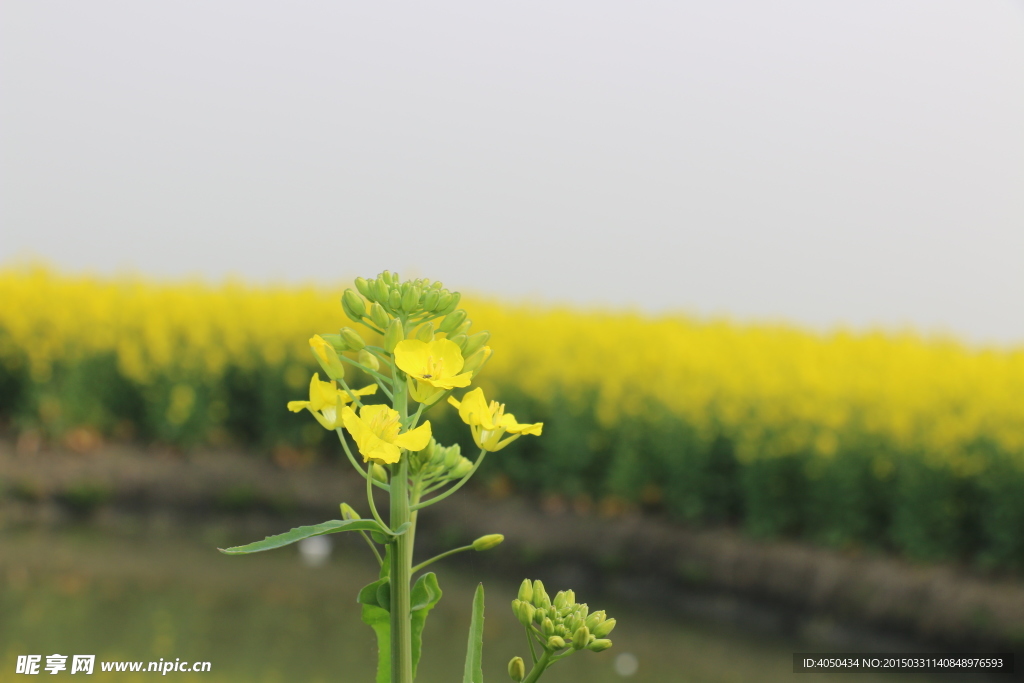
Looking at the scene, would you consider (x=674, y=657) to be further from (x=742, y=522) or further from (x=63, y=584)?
(x=63, y=584)

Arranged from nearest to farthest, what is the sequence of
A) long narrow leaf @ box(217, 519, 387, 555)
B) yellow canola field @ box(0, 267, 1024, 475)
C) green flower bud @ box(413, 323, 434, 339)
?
long narrow leaf @ box(217, 519, 387, 555) < green flower bud @ box(413, 323, 434, 339) < yellow canola field @ box(0, 267, 1024, 475)

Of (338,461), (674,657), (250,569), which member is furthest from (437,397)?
(338,461)

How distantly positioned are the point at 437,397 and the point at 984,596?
394cm

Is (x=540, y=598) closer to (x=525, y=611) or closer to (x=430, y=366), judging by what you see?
(x=525, y=611)

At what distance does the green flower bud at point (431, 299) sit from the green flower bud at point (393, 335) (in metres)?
0.06

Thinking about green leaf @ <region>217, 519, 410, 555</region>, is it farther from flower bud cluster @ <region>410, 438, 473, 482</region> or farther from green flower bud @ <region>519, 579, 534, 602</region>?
green flower bud @ <region>519, 579, 534, 602</region>

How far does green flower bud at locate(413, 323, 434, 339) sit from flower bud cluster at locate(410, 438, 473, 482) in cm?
10

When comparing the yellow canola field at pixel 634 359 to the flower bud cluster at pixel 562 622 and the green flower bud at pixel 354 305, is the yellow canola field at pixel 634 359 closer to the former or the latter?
the flower bud cluster at pixel 562 622

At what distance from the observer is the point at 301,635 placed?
12.7 ft

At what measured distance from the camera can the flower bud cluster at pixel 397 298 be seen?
908mm

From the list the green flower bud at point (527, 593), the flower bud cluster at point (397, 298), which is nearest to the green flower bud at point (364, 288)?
the flower bud cluster at point (397, 298)

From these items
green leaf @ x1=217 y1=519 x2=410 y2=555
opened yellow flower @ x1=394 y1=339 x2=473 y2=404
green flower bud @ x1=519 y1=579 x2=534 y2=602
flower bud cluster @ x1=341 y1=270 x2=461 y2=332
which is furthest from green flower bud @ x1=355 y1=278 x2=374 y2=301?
green flower bud @ x1=519 y1=579 x2=534 y2=602

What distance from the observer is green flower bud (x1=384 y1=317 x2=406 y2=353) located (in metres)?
0.86

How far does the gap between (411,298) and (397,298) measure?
0.02m
